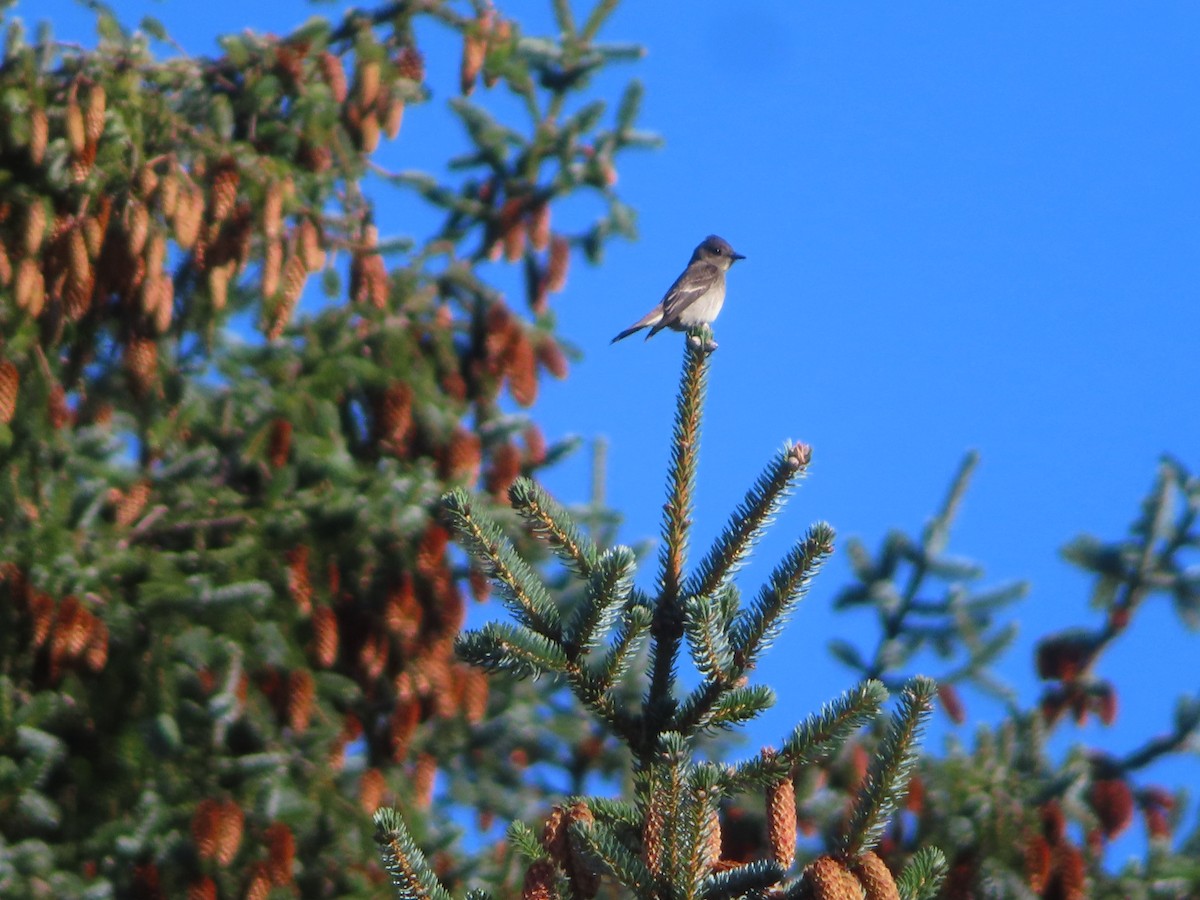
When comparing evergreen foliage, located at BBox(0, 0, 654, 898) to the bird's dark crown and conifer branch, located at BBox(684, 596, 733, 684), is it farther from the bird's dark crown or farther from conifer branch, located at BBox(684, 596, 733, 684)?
conifer branch, located at BBox(684, 596, 733, 684)

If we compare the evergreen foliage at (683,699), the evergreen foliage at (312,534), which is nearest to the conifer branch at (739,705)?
the evergreen foliage at (683,699)

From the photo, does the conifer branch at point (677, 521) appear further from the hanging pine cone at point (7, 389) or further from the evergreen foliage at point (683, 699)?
the hanging pine cone at point (7, 389)

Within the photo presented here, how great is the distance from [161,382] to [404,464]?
1.04 metres

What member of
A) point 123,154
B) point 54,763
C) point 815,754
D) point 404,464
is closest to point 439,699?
point 404,464

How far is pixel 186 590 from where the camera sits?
565cm

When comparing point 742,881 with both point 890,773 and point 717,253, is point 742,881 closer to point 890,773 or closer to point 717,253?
point 890,773

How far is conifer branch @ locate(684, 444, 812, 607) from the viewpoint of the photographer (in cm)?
206

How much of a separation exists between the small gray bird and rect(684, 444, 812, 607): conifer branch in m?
5.80

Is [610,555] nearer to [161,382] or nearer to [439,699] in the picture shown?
[439,699]

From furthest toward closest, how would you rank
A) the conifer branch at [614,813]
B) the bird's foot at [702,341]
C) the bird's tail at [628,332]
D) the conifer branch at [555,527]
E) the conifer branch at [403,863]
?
the bird's tail at [628,332] → the bird's foot at [702,341] → the conifer branch at [555,527] → the conifer branch at [614,813] → the conifer branch at [403,863]

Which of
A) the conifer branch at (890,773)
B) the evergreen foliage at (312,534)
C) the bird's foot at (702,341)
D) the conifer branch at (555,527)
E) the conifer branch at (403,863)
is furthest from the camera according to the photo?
the evergreen foliage at (312,534)

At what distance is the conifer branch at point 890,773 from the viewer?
5.76ft

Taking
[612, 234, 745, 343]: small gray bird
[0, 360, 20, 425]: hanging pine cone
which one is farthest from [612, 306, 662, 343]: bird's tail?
[0, 360, 20, 425]: hanging pine cone

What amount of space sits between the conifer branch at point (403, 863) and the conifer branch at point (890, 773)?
51 cm
